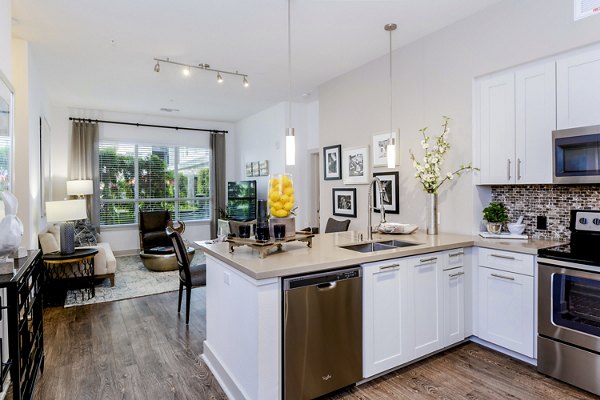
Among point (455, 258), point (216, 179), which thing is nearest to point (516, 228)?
point (455, 258)

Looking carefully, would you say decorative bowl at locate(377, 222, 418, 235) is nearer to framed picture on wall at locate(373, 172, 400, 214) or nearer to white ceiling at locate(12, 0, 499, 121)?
framed picture on wall at locate(373, 172, 400, 214)

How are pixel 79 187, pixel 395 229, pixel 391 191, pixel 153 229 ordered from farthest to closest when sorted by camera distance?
pixel 153 229 < pixel 79 187 < pixel 391 191 < pixel 395 229

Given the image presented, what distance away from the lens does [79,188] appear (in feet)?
20.9

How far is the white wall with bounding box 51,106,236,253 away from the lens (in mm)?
6797

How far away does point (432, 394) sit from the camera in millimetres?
2273

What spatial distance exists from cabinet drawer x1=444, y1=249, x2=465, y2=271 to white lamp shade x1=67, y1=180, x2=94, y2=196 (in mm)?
6389

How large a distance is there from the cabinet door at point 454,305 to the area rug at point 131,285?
347cm

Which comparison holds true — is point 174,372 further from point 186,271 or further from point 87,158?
point 87,158

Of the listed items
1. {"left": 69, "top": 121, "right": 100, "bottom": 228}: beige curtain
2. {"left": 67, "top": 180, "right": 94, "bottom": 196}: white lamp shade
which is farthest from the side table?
{"left": 69, "top": 121, "right": 100, "bottom": 228}: beige curtain

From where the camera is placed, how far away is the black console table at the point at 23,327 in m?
1.76

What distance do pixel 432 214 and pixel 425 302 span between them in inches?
42.1

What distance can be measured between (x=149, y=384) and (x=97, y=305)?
83.8 inches

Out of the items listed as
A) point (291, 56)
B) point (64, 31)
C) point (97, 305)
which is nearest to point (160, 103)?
point (64, 31)

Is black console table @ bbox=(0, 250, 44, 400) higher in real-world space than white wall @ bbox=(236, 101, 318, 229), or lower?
lower
